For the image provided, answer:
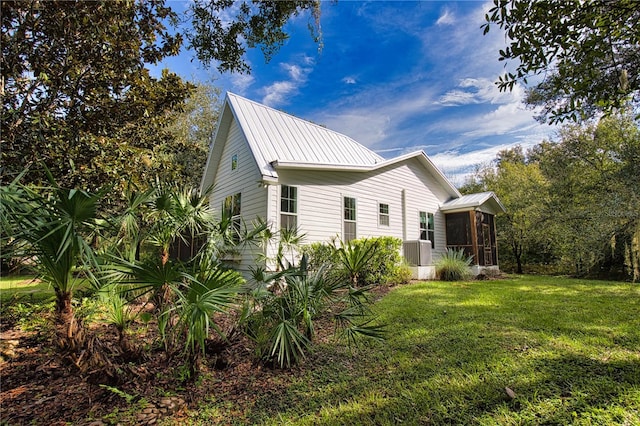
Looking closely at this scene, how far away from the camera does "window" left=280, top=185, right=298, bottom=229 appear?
8.73 m

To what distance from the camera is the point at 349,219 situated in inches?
398

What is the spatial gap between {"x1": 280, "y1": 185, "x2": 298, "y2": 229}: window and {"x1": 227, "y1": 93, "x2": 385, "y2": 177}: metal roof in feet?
2.51

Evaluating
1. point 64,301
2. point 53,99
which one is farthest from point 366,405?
point 53,99

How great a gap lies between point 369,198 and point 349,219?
1213 millimetres

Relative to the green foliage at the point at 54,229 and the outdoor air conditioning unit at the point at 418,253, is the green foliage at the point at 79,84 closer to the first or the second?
the green foliage at the point at 54,229

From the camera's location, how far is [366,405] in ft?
8.86

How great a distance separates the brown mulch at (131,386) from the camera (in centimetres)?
273

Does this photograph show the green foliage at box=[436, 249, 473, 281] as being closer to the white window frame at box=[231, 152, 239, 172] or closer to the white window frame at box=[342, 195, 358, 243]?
the white window frame at box=[342, 195, 358, 243]

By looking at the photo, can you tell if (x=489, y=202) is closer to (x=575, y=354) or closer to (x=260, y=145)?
(x=260, y=145)

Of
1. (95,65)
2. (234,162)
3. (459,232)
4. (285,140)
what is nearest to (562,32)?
(95,65)

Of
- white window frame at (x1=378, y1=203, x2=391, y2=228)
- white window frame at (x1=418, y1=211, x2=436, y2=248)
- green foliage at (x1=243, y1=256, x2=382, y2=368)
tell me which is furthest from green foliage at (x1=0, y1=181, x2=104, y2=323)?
white window frame at (x1=418, y1=211, x2=436, y2=248)

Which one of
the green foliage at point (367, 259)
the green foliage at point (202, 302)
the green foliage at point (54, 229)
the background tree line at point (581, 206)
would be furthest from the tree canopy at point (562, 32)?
the background tree line at point (581, 206)

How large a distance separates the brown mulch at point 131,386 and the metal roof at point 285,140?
536cm

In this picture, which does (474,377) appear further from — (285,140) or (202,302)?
(285,140)
